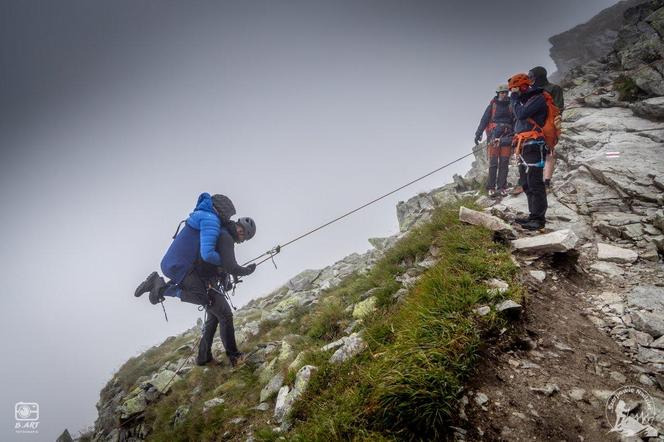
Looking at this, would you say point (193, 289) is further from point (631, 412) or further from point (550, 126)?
point (550, 126)

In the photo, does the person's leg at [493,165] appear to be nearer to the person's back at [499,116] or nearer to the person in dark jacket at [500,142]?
the person in dark jacket at [500,142]

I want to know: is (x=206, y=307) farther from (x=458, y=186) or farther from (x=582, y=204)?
(x=458, y=186)

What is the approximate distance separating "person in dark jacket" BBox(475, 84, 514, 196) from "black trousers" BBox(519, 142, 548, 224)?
3.69 meters

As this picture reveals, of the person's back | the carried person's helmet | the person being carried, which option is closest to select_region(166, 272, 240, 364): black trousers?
the person being carried

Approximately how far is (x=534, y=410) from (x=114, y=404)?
14.5m

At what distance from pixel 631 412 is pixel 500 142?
950 cm

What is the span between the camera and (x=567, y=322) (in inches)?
152

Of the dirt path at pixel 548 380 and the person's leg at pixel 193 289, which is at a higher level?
the person's leg at pixel 193 289

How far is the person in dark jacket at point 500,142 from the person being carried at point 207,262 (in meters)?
8.96

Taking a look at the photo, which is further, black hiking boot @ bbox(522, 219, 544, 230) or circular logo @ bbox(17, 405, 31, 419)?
circular logo @ bbox(17, 405, 31, 419)

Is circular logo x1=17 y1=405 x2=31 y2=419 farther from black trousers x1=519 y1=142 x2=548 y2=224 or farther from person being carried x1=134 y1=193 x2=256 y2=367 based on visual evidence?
black trousers x1=519 y1=142 x2=548 y2=224

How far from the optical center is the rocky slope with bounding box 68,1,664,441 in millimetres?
2932

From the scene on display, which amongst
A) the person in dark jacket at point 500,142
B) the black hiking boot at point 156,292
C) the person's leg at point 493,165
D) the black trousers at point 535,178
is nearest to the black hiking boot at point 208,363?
the black hiking boot at point 156,292

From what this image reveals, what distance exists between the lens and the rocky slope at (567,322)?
293 centimetres
